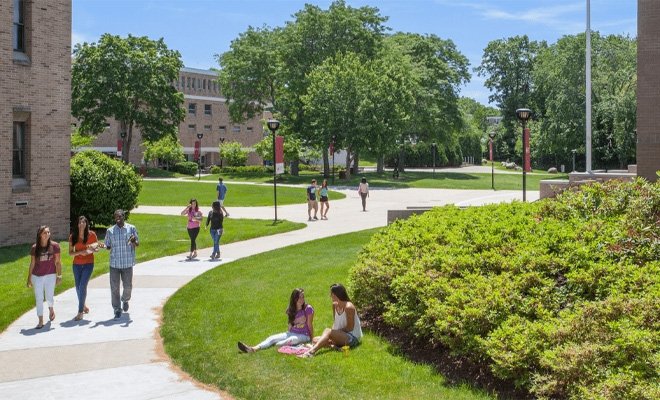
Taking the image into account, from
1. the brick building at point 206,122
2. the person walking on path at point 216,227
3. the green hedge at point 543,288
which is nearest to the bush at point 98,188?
the person walking on path at point 216,227

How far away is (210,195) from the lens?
47.8 m

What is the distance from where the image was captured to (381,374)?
908 cm

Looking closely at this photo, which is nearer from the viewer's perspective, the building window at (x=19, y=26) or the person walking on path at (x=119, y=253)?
the person walking on path at (x=119, y=253)

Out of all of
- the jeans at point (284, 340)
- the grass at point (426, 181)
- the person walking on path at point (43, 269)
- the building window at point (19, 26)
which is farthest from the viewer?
the grass at point (426, 181)

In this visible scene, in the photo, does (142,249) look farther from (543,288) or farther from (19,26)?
(543,288)

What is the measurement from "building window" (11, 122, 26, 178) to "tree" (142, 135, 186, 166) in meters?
53.7

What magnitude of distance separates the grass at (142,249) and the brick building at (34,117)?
983 millimetres

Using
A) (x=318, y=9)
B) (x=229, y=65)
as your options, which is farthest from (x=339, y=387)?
(x=229, y=65)

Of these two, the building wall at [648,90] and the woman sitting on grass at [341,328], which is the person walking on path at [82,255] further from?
the building wall at [648,90]

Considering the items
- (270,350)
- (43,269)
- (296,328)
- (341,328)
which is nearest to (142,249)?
(43,269)

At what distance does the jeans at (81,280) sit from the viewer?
507 inches

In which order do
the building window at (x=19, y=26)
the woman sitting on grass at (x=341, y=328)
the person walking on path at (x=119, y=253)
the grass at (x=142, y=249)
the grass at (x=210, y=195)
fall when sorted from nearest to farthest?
the woman sitting on grass at (x=341, y=328)
the person walking on path at (x=119, y=253)
the grass at (x=142, y=249)
the building window at (x=19, y=26)
the grass at (x=210, y=195)

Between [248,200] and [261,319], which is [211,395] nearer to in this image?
[261,319]

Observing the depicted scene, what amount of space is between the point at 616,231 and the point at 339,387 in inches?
166
